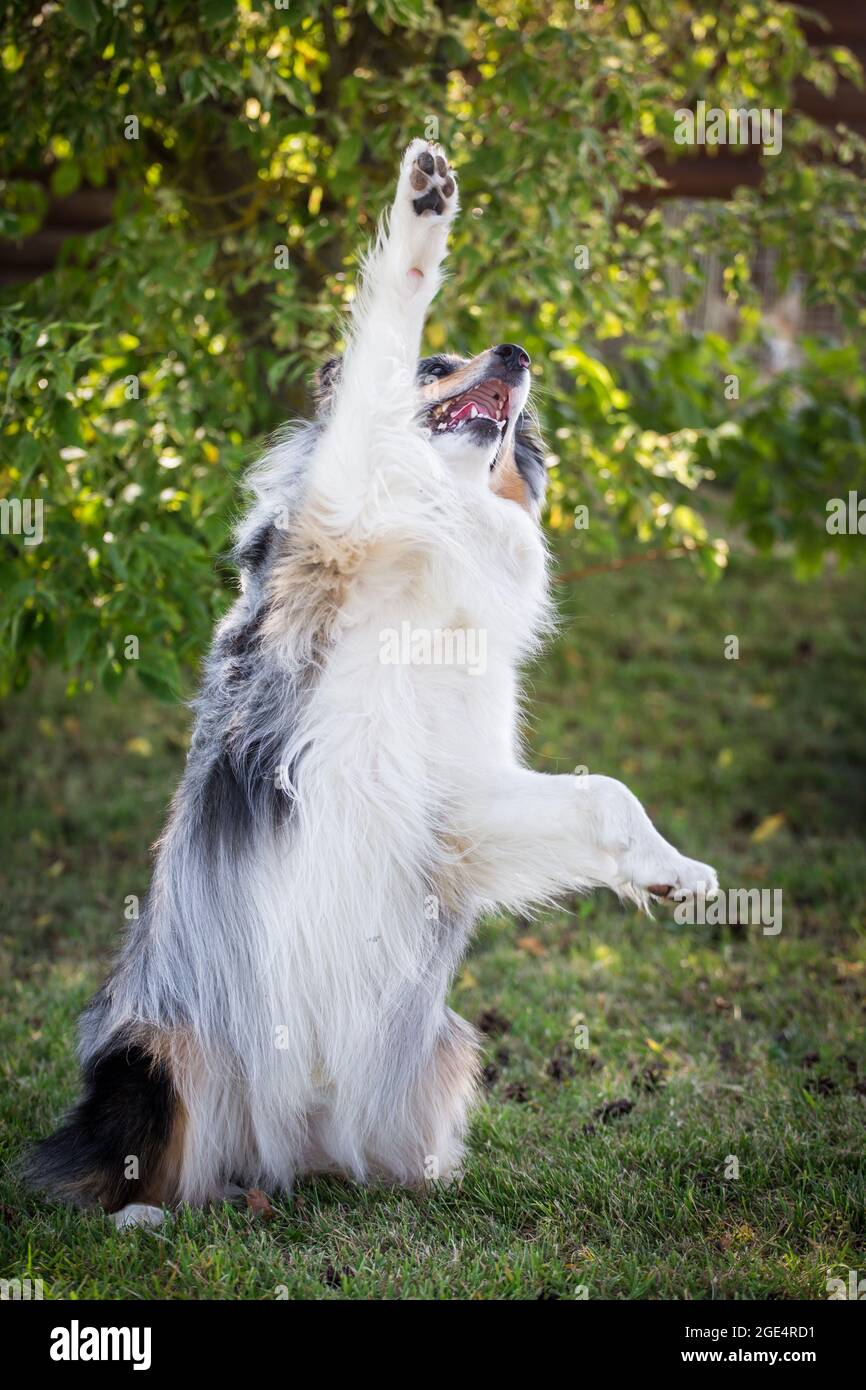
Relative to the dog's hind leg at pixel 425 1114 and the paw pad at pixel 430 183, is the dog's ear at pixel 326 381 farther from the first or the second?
the dog's hind leg at pixel 425 1114

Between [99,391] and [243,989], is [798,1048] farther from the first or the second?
[99,391]

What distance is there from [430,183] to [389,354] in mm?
403

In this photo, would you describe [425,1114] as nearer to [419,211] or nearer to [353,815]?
[353,815]

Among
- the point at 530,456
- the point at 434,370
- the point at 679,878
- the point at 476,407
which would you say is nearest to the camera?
the point at 679,878

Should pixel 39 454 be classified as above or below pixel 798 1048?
above

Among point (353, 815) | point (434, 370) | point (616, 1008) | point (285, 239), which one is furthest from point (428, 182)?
point (616, 1008)

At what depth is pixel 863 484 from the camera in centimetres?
659

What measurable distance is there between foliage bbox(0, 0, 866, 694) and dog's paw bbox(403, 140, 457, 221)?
1283 mm

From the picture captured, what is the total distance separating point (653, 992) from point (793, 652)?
450 cm

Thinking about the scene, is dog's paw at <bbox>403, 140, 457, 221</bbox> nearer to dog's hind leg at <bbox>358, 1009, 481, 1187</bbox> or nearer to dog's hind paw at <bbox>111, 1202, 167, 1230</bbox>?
dog's hind leg at <bbox>358, 1009, 481, 1187</bbox>

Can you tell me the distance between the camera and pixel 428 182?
3021 mm

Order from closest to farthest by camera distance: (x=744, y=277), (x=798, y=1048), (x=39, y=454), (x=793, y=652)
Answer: (x=39, y=454)
(x=798, y=1048)
(x=744, y=277)
(x=793, y=652)


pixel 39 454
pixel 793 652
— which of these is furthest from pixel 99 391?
pixel 793 652
